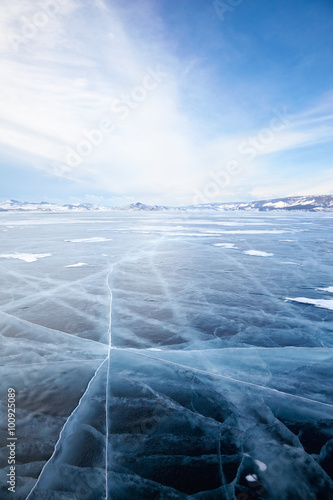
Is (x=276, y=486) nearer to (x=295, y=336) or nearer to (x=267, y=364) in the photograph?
(x=267, y=364)

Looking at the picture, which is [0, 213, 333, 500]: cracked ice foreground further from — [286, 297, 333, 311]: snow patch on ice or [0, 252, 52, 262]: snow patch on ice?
[0, 252, 52, 262]: snow patch on ice

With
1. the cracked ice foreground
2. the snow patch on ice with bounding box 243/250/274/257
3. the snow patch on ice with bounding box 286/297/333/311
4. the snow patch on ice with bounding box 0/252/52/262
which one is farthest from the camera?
the snow patch on ice with bounding box 243/250/274/257

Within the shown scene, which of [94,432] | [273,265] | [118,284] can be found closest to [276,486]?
[94,432]

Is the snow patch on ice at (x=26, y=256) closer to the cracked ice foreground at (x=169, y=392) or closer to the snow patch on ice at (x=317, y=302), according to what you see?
the cracked ice foreground at (x=169, y=392)

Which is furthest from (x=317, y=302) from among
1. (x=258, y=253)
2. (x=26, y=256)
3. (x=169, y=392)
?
(x=26, y=256)

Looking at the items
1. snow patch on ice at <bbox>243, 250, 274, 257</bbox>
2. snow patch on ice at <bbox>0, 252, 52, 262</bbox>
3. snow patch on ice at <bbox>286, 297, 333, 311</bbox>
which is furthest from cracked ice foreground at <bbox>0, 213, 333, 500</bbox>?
snow patch on ice at <bbox>243, 250, 274, 257</bbox>

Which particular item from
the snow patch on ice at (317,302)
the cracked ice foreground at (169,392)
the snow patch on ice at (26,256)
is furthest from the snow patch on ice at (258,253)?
the snow patch on ice at (26,256)

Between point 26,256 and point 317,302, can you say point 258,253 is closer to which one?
point 317,302

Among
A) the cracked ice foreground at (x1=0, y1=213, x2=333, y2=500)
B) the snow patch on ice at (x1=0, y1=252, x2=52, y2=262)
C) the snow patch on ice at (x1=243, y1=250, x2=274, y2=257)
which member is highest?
the snow patch on ice at (x1=0, y1=252, x2=52, y2=262)
